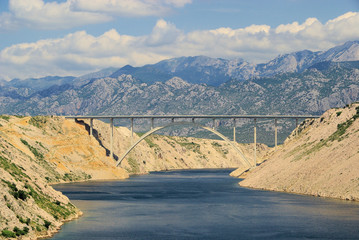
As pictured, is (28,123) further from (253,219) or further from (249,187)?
(253,219)

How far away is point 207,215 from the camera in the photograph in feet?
275

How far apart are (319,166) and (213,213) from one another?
30.6m

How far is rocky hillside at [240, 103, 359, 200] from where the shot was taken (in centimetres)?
10138

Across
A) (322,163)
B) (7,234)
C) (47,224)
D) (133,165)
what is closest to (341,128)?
(322,163)

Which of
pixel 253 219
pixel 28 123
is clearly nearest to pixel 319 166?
pixel 253 219

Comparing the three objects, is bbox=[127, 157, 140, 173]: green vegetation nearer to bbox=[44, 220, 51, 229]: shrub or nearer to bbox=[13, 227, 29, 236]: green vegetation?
bbox=[44, 220, 51, 229]: shrub

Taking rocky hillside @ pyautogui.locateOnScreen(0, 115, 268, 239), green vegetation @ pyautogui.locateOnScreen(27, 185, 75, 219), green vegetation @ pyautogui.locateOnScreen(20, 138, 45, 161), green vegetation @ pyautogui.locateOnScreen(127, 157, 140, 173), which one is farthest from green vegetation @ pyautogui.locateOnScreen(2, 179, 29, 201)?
green vegetation @ pyautogui.locateOnScreen(127, 157, 140, 173)

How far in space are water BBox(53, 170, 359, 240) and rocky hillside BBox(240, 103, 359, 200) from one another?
3.71 metres

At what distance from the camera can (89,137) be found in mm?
158875

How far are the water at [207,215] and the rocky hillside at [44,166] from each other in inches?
135

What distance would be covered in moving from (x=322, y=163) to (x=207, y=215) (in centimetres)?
3394

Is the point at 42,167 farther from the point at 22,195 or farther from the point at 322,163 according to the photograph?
the point at 22,195

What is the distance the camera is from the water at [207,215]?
67625 mm

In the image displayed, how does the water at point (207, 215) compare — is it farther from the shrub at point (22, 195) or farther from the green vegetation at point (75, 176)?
the green vegetation at point (75, 176)
